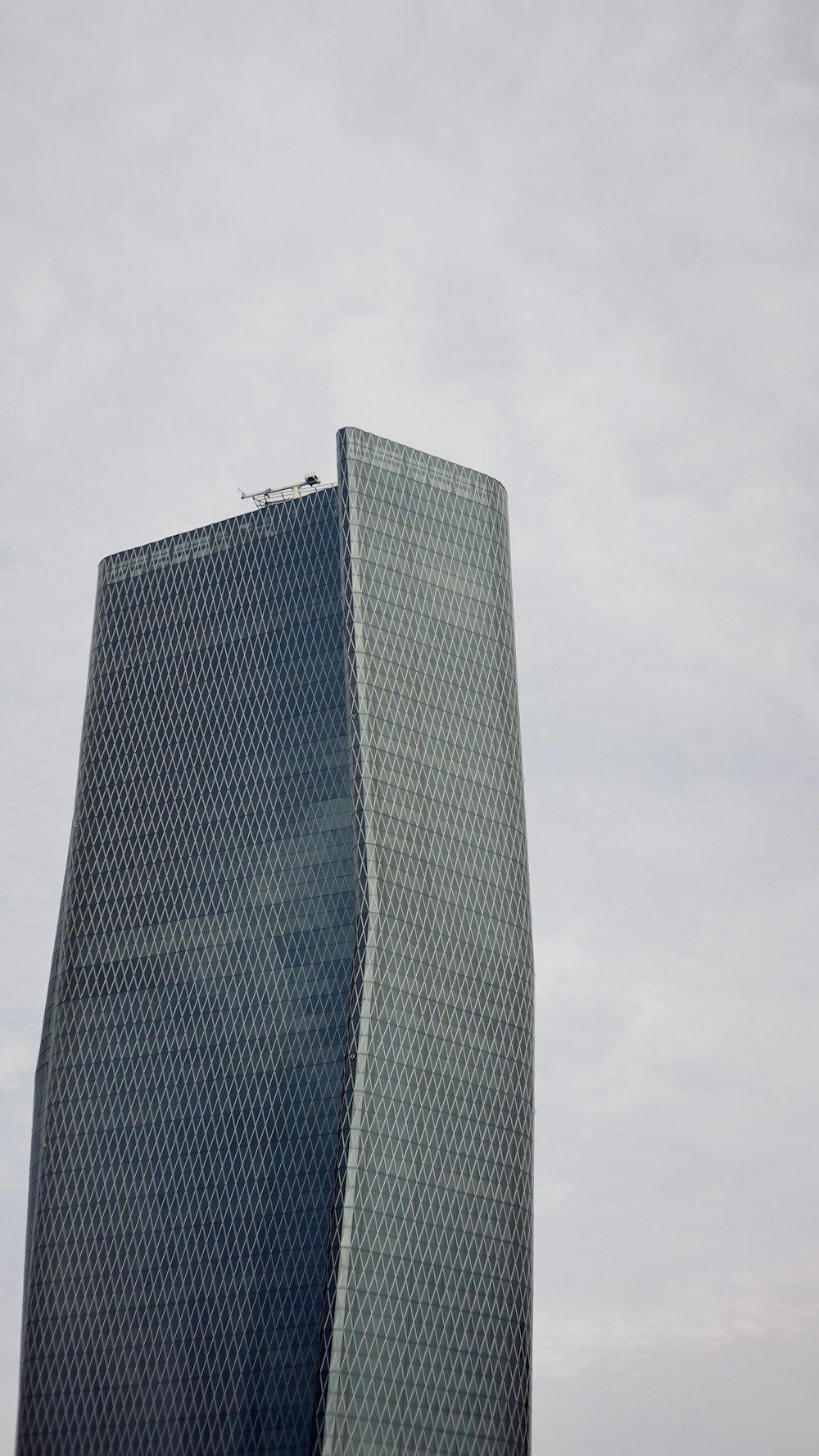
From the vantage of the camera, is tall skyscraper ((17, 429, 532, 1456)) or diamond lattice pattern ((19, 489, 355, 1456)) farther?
diamond lattice pattern ((19, 489, 355, 1456))

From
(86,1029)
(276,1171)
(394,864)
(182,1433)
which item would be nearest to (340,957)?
(394,864)

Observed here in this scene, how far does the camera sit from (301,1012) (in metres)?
143

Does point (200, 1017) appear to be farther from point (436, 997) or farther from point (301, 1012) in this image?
point (436, 997)

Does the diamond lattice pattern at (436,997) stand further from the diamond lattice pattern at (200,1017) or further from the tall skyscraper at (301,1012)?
the diamond lattice pattern at (200,1017)

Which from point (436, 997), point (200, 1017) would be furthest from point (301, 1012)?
point (436, 997)

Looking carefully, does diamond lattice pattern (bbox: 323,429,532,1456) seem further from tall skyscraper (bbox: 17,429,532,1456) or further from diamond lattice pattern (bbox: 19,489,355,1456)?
diamond lattice pattern (bbox: 19,489,355,1456)

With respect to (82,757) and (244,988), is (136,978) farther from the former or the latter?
(82,757)

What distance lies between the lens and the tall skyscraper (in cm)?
13338

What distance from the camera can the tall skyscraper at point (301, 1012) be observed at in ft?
438

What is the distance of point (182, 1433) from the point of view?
445ft

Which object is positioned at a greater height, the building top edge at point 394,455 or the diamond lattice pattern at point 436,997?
the building top edge at point 394,455

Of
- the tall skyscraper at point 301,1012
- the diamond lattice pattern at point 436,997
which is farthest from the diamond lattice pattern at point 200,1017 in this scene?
the diamond lattice pattern at point 436,997

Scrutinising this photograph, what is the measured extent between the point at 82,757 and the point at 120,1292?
50869mm

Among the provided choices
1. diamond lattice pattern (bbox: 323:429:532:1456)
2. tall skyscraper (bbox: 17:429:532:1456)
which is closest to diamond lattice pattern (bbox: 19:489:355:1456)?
tall skyscraper (bbox: 17:429:532:1456)
